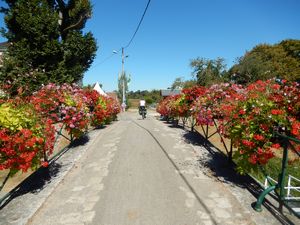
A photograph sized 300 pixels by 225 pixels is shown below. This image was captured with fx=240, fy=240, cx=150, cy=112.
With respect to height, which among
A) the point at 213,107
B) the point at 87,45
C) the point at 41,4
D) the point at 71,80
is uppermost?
the point at 41,4

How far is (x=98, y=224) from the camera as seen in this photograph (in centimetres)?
386

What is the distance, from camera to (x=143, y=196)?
4.83 metres

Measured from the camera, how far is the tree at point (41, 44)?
50.8 feet

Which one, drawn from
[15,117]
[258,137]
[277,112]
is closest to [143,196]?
[258,137]

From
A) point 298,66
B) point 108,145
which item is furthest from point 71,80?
point 298,66

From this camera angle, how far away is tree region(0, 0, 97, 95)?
610 inches

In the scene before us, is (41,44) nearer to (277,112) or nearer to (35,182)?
(35,182)

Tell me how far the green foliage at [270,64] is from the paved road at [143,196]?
119 ft

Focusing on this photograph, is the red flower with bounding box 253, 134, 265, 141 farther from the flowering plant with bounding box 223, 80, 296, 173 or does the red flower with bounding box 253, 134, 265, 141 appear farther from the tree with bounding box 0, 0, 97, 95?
the tree with bounding box 0, 0, 97, 95

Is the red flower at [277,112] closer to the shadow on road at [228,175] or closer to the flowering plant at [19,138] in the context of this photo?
the shadow on road at [228,175]

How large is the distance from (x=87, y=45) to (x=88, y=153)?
1210cm

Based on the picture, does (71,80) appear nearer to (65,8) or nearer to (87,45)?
(87,45)

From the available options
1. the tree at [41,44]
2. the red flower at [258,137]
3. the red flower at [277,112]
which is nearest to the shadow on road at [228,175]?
the red flower at [258,137]

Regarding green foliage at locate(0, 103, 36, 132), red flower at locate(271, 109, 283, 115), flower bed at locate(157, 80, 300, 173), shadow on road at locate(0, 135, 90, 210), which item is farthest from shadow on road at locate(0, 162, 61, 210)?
red flower at locate(271, 109, 283, 115)
